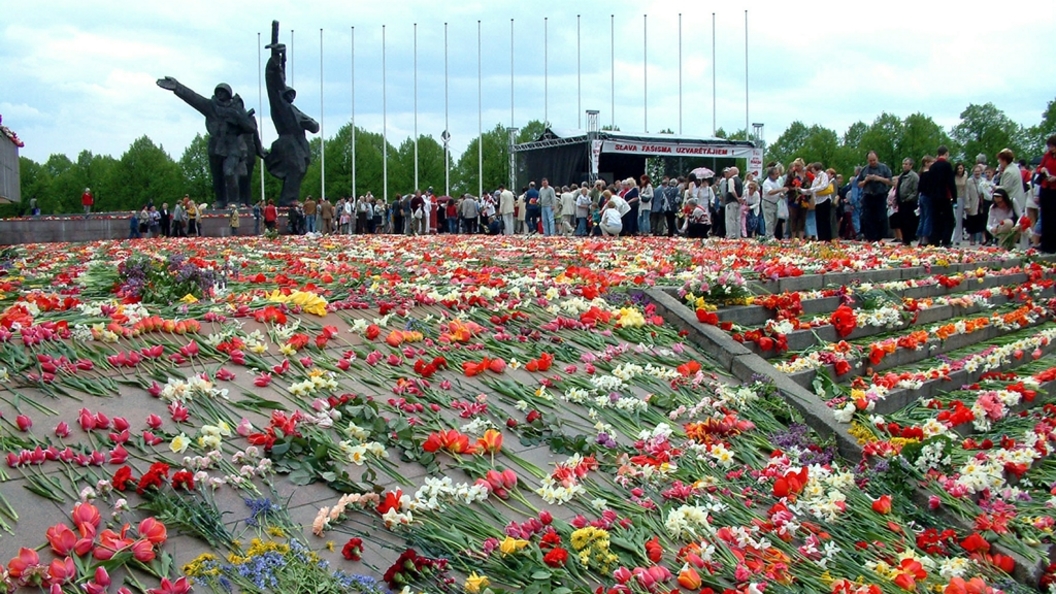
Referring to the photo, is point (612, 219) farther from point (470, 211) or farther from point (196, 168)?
point (196, 168)

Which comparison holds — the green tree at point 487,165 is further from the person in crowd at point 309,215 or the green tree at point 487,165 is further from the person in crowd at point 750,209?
the person in crowd at point 750,209

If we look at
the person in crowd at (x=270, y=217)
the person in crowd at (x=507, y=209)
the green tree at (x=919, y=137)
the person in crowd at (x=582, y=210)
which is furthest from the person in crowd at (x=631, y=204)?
the green tree at (x=919, y=137)

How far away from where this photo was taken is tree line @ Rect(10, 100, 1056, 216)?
58.8 metres

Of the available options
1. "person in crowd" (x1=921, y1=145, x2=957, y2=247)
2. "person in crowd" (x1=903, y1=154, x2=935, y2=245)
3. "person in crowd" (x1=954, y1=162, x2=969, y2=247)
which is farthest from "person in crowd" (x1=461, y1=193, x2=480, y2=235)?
"person in crowd" (x1=921, y1=145, x2=957, y2=247)

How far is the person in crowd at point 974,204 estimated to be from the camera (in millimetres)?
16312

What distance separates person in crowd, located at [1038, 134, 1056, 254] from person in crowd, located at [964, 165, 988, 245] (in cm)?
447

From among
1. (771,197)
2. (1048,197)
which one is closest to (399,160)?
(771,197)

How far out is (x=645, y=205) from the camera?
2089cm

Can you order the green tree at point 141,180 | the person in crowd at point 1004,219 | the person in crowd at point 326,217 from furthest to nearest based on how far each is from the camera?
1. the green tree at point 141,180
2. the person in crowd at point 326,217
3. the person in crowd at point 1004,219

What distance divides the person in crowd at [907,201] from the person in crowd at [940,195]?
1.95ft

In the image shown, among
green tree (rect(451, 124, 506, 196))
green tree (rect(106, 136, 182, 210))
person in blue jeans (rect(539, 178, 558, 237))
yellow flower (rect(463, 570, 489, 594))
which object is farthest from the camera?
green tree (rect(106, 136, 182, 210))

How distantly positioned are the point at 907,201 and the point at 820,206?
1.48m

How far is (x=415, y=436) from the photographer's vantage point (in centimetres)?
432

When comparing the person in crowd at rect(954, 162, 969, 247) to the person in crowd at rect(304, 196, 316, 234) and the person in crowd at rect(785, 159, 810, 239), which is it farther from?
the person in crowd at rect(304, 196, 316, 234)
